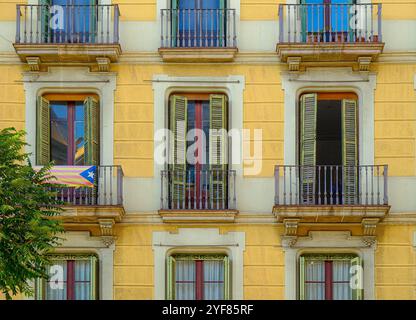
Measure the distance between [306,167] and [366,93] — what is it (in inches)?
80.9

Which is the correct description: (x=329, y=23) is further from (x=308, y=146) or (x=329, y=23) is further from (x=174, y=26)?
(x=174, y=26)

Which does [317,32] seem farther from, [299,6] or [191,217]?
[191,217]

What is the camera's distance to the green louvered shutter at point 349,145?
35281 mm

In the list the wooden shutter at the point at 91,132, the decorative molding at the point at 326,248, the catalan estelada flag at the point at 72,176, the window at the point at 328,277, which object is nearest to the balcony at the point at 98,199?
the catalan estelada flag at the point at 72,176

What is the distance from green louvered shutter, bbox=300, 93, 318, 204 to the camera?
35219mm

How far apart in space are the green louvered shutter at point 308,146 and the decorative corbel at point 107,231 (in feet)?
13.2

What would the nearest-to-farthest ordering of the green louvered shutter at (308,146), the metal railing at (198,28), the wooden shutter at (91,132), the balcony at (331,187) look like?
the balcony at (331,187) → the green louvered shutter at (308,146) → the wooden shutter at (91,132) → the metal railing at (198,28)

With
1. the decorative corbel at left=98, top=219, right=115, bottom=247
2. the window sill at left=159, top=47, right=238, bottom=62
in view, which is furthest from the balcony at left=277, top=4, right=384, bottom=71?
the decorative corbel at left=98, top=219, right=115, bottom=247

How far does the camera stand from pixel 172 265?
35.2 m

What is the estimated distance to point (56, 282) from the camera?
115 feet

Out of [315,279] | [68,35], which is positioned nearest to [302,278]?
[315,279]

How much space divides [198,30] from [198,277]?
5.29 m

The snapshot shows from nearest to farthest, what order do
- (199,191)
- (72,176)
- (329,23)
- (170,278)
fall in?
1. (72,176)
2. (170,278)
3. (199,191)
4. (329,23)

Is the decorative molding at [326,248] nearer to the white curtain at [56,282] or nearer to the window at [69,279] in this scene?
the window at [69,279]
